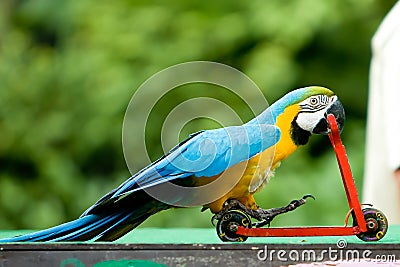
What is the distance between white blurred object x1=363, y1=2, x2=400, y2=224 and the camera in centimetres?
229

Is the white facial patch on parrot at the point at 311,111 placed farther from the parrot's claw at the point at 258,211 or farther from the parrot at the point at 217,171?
the parrot's claw at the point at 258,211

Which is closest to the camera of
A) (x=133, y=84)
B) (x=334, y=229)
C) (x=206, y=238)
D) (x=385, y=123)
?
(x=334, y=229)

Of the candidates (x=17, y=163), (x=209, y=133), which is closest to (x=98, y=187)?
(x=17, y=163)

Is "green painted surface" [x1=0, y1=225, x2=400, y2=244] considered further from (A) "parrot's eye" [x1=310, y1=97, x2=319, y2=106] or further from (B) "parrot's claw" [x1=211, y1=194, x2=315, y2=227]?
(A) "parrot's eye" [x1=310, y1=97, x2=319, y2=106]

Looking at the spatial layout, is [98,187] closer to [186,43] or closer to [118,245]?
[186,43]

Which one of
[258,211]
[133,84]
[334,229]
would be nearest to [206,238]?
[258,211]

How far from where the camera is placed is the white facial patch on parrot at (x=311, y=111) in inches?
51.8

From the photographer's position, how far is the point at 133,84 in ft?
9.24

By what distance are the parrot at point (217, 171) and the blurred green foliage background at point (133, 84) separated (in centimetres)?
132

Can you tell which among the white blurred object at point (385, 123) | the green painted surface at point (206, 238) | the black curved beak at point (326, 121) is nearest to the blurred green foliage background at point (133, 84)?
the white blurred object at point (385, 123)

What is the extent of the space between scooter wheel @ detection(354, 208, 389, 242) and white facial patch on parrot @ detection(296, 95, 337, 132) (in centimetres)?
16

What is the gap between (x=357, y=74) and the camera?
9.98ft

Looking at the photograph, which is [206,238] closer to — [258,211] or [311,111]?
[258,211]

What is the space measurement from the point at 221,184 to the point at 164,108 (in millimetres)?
1511
